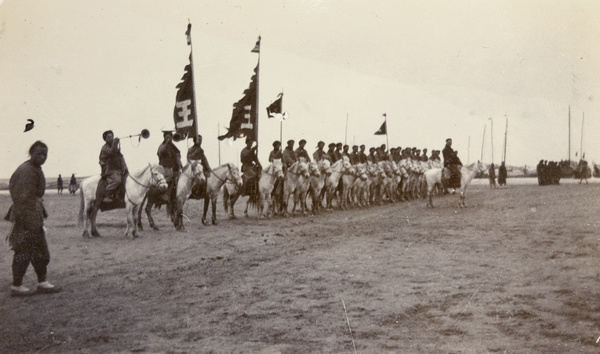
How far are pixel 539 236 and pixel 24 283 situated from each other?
27.1 ft

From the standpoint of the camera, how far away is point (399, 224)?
14.2 meters

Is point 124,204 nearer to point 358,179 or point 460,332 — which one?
point 460,332

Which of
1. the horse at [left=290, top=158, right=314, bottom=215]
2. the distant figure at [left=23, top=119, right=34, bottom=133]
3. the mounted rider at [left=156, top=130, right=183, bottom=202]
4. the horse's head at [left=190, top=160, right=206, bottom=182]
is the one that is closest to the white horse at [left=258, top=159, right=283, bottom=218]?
the horse at [left=290, top=158, right=314, bottom=215]

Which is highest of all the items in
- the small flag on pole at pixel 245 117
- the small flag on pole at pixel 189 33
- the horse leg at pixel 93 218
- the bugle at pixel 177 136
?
the small flag on pole at pixel 189 33

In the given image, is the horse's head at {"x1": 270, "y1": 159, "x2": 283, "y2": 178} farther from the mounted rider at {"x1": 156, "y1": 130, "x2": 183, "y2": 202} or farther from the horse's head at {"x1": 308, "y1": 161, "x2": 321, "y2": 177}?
the mounted rider at {"x1": 156, "y1": 130, "x2": 183, "y2": 202}

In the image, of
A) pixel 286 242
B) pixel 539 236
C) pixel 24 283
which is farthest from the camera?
pixel 286 242

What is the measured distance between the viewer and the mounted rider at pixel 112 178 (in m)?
11.1

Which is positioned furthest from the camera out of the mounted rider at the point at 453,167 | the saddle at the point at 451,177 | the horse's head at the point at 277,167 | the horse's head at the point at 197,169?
the saddle at the point at 451,177

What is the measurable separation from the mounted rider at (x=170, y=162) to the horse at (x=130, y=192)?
63cm

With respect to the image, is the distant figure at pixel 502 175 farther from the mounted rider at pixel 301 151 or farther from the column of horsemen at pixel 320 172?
the mounted rider at pixel 301 151

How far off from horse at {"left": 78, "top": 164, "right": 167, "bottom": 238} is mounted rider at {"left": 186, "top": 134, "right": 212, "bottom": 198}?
4.50 ft

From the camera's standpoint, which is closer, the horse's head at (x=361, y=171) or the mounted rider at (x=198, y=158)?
the mounted rider at (x=198, y=158)

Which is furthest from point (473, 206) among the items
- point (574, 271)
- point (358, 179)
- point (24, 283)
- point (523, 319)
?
point (24, 283)

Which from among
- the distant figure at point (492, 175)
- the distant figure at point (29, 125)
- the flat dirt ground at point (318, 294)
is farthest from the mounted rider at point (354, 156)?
the distant figure at point (29, 125)
